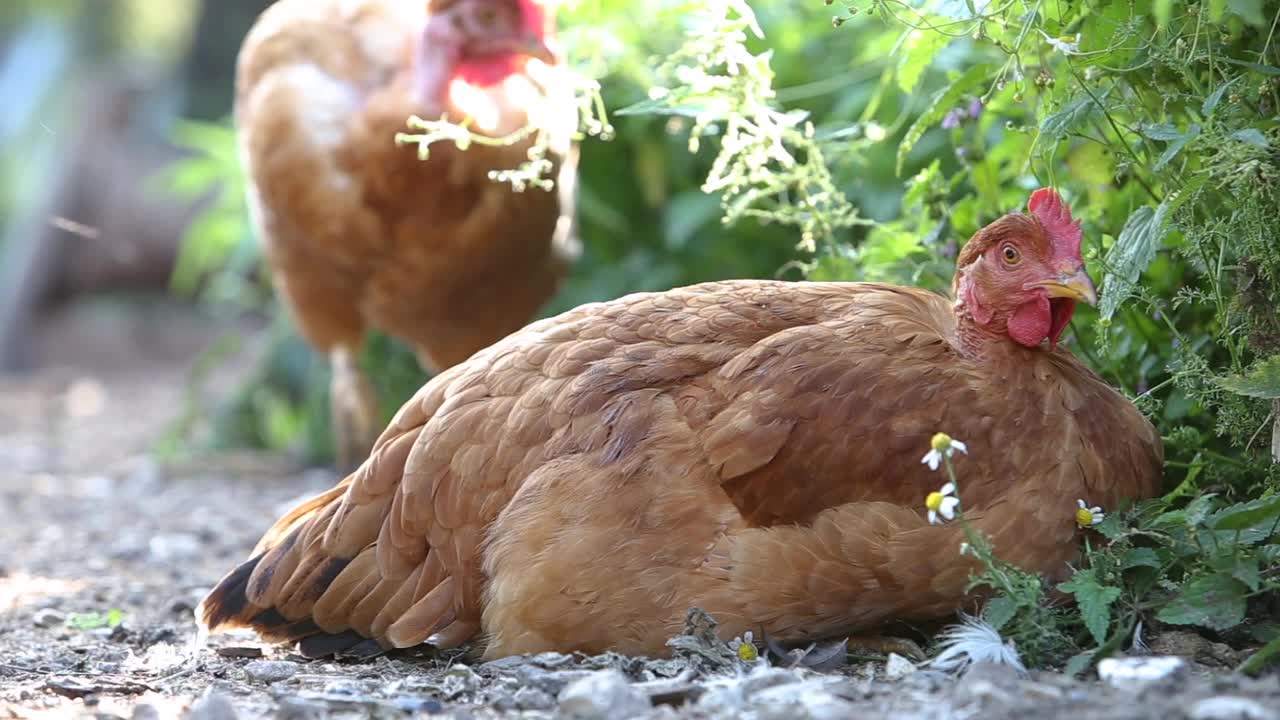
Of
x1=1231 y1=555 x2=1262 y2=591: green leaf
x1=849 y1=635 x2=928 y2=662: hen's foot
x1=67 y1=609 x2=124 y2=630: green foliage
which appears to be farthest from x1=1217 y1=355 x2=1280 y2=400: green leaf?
x1=67 y1=609 x2=124 y2=630: green foliage

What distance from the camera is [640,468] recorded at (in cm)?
272

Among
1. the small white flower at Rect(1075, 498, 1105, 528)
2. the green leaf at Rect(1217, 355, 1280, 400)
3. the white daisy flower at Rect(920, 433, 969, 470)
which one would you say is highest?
the green leaf at Rect(1217, 355, 1280, 400)

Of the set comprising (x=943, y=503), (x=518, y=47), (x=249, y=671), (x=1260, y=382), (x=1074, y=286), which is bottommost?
(x=249, y=671)

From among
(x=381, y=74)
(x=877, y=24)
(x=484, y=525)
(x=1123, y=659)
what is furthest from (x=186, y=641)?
(x=877, y=24)

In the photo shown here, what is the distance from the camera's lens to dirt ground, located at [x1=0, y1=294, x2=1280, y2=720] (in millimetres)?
2170

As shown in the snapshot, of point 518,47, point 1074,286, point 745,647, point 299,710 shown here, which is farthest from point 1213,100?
point 518,47

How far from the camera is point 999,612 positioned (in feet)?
8.18

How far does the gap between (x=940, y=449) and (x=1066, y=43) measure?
0.89 meters

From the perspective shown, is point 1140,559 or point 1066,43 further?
point 1066,43

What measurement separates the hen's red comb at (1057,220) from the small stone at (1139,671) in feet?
2.46

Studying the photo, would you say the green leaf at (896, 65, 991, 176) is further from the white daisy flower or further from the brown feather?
the white daisy flower

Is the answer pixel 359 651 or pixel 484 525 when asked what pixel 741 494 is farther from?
pixel 359 651

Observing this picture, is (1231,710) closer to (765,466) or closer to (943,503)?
(943,503)

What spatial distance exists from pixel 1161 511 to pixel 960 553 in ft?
1.37
